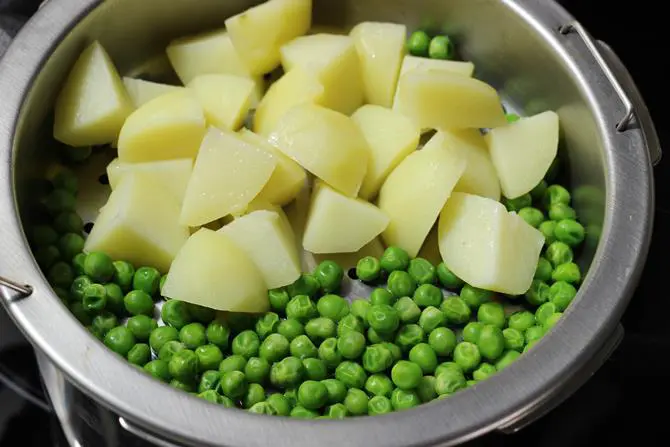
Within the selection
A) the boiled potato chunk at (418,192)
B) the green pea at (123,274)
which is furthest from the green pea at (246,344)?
the boiled potato chunk at (418,192)

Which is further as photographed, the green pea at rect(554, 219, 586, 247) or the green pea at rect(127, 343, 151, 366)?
the green pea at rect(554, 219, 586, 247)

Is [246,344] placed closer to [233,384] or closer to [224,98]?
[233,384]

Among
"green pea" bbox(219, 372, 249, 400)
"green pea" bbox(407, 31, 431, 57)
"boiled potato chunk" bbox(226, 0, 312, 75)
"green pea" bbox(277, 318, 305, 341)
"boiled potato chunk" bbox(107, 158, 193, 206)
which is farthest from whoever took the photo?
"green pea" bbox(407, 31, 431, 57)

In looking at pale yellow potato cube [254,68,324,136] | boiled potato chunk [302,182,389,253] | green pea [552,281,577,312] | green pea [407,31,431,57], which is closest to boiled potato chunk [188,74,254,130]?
pale yellow potato cube [254,68,324,136]

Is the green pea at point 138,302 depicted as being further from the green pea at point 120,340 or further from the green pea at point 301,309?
the green pea at point 301,309

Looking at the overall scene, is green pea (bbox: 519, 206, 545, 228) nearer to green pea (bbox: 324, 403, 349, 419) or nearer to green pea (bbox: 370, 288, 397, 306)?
green pea (bbox: 370, 288, 397, 306)

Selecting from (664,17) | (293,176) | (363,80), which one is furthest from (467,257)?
(664,17)
